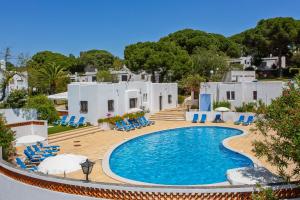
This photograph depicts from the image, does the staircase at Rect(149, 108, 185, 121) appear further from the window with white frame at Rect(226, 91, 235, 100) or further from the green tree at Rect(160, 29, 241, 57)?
the green tree at Rect(160, 29, 241, 57)

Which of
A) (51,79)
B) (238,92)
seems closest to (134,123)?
(238,92)

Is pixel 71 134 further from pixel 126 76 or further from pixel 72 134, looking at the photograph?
pixel 126 76

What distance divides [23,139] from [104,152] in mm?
4692

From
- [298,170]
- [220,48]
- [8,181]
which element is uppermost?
[220,48]

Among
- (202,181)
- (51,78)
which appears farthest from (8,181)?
(51,78)

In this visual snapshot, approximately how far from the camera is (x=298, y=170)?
323 inches

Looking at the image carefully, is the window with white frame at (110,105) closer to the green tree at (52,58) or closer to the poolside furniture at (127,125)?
the poolside furniture at (127,125)

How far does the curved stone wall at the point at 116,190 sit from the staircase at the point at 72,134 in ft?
42.8

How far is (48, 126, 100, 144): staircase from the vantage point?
80.1ft

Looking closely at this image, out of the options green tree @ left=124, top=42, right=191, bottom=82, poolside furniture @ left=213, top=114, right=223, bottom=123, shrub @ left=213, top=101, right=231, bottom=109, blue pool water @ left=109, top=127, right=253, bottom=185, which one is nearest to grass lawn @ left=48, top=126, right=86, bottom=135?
blue pool water @ left=109, top=127, right=253, bottom=185

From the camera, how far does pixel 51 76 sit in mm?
52688

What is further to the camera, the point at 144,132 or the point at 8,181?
the point at 144,132

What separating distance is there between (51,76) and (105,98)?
80.8 feet

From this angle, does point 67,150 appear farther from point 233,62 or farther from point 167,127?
point 233,62
